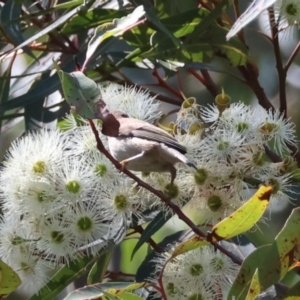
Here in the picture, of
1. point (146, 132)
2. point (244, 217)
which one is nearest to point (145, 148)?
point (146, 132)

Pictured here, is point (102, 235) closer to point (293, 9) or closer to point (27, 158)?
point (27, 158)

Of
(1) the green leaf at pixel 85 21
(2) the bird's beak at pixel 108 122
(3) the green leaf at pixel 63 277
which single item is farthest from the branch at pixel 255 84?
(2) the bird's beak at pixel 108 122

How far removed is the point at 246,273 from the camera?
1.29 meters

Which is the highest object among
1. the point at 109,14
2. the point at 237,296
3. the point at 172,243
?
the point at 109,14

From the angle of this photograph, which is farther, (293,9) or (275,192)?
(293,9)

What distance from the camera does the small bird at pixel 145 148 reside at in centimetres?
135

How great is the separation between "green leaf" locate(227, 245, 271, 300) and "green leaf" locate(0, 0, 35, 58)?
2.35 feet

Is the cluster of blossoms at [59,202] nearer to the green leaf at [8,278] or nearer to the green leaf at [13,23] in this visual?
the green leaf at [8,278]

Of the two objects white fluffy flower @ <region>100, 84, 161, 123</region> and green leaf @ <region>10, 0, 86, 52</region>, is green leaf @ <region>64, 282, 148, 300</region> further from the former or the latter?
green leaf @ <region>10, 0, 86, 52</region>

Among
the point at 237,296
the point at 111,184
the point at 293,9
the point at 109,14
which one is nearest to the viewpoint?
the point at 237,296

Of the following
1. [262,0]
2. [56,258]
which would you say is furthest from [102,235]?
[262,0]

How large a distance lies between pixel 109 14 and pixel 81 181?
58 cm

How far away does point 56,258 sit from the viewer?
1.37 metres

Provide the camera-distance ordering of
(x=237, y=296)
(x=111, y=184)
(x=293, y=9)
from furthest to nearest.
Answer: (x=293, y=9) → (x=111, y=184) → (x=237, y=296)
